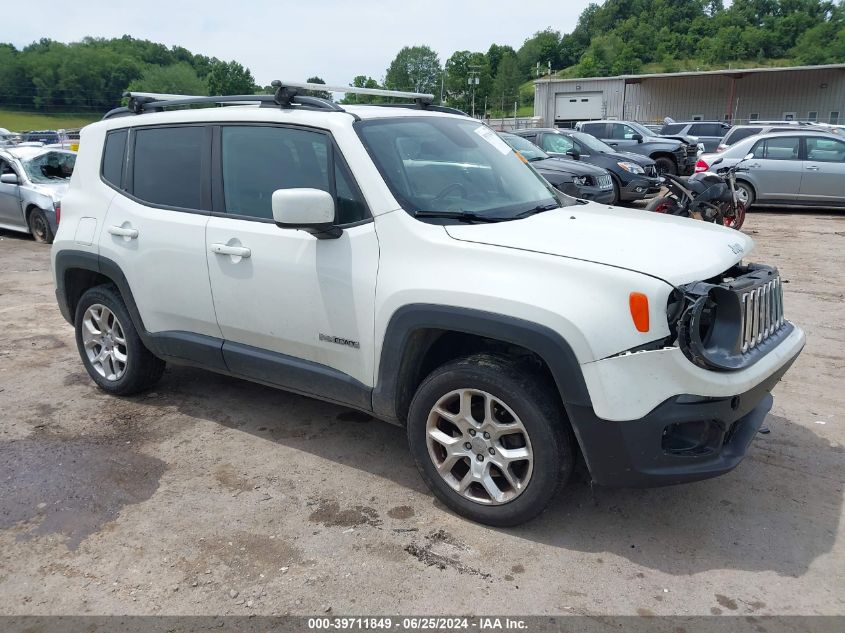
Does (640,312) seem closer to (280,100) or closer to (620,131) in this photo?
(280,100)

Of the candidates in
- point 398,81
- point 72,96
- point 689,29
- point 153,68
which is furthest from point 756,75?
point 689,29

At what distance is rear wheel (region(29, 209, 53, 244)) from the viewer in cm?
1204

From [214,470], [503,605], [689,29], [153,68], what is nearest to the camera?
[503,605]

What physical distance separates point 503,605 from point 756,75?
2498 inches

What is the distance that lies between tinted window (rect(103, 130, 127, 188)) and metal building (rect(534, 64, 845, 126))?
54.0 m

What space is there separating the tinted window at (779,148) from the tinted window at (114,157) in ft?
41.6

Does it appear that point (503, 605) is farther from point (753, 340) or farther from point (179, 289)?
point (179, 289)

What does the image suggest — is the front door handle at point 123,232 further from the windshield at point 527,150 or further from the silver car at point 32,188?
the windshield at point 527,150

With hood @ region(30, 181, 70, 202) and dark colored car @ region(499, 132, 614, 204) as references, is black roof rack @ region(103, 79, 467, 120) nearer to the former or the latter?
dark colored car @ region(499, 132, 614, 204)

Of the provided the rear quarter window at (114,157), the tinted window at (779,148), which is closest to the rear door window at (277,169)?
the rear quarter window at (114,157)

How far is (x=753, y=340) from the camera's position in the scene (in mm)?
3178

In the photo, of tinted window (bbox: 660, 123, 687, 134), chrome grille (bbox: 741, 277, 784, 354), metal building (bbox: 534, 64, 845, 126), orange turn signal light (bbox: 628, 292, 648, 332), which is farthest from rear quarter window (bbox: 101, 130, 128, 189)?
metal building (bbox: 534, 64, 845, 126)

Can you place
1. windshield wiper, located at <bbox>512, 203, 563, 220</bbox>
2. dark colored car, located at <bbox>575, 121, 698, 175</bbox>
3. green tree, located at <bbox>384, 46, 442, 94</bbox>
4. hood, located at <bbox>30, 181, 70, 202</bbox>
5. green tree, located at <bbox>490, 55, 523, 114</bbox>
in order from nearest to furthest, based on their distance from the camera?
windshield wiper, located at <bbox>512, 203, 563, 220</bbox>
hood, located at <bbox>30, 181, 70, 202</bbox>
dark colored car, located at <bbox>575, 121, 698, 175</bbox>
green tree, located at <bbox>384, 46, 442, 94</bbox>
green tree, located at <bbox>490, 55, 523, 114</bbox>

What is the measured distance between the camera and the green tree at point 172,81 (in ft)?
238
